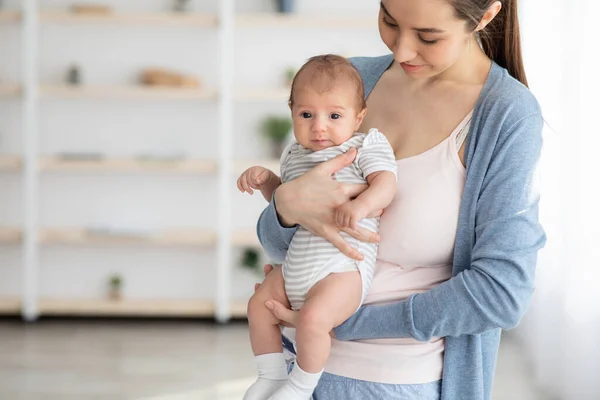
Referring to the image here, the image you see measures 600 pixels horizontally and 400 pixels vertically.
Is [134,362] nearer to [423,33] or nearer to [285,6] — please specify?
[285,6]

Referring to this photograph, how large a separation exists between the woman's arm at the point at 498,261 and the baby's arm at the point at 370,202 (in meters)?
0.16

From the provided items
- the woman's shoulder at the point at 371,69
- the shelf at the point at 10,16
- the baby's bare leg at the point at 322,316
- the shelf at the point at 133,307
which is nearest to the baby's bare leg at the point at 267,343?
the baby's bare leg at the point at 322,316

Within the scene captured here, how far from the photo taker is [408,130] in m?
1.56

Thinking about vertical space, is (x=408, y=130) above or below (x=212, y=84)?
above

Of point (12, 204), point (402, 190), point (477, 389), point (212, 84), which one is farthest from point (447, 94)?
point (12, 204)

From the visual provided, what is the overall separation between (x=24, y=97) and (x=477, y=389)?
4.49 metres

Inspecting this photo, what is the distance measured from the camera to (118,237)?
17.4 ft

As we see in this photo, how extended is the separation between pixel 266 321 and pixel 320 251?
0.58 ft

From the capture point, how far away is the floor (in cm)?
397

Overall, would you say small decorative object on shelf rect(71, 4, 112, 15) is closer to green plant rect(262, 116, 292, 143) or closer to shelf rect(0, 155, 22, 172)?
shelf rect(0, 155, 22, 172)

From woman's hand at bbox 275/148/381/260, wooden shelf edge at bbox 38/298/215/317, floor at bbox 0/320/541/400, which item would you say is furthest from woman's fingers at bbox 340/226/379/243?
wooden shelf edge at bbox 38/298/215/317

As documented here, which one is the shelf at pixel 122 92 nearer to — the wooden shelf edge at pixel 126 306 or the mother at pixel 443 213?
the wooden shelf edge at pixel 126 306

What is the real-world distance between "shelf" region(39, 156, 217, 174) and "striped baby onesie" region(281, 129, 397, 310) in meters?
3.76

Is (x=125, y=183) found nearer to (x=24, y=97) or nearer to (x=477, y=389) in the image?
(x=24, y=97)
